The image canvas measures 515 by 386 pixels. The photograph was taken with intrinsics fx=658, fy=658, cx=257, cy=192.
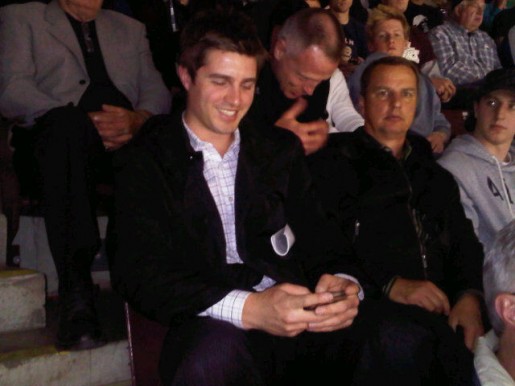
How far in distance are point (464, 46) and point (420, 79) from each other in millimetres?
1749

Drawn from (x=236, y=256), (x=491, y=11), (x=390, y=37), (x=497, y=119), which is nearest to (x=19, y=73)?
(x=236, y=256)

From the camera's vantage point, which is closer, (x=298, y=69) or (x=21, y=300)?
(x=21, y=300)

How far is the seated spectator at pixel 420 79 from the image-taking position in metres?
3.19

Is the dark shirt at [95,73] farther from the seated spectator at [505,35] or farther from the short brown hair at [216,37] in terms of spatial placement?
the seated spectator at [505,35]

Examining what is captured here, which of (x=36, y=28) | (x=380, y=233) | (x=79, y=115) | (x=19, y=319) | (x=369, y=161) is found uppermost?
(x=36, y=28)

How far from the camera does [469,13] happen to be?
4.83 m

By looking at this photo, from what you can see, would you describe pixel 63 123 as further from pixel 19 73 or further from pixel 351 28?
pixel 351 28

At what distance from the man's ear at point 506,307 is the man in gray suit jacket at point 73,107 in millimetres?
1121

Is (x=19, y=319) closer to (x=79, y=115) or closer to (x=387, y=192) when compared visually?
(x=79, y=115)

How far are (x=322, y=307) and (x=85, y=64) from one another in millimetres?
1448

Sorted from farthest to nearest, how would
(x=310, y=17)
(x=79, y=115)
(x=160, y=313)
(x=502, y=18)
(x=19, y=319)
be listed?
(x=502, y=18) < (x=310, y=17) < (x=19, y=319) < (x=79, y=115) < (x=160, y=313)

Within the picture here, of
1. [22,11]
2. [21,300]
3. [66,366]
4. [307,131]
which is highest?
[22,11]

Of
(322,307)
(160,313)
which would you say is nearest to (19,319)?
(160,313)

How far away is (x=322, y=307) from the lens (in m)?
1.45
